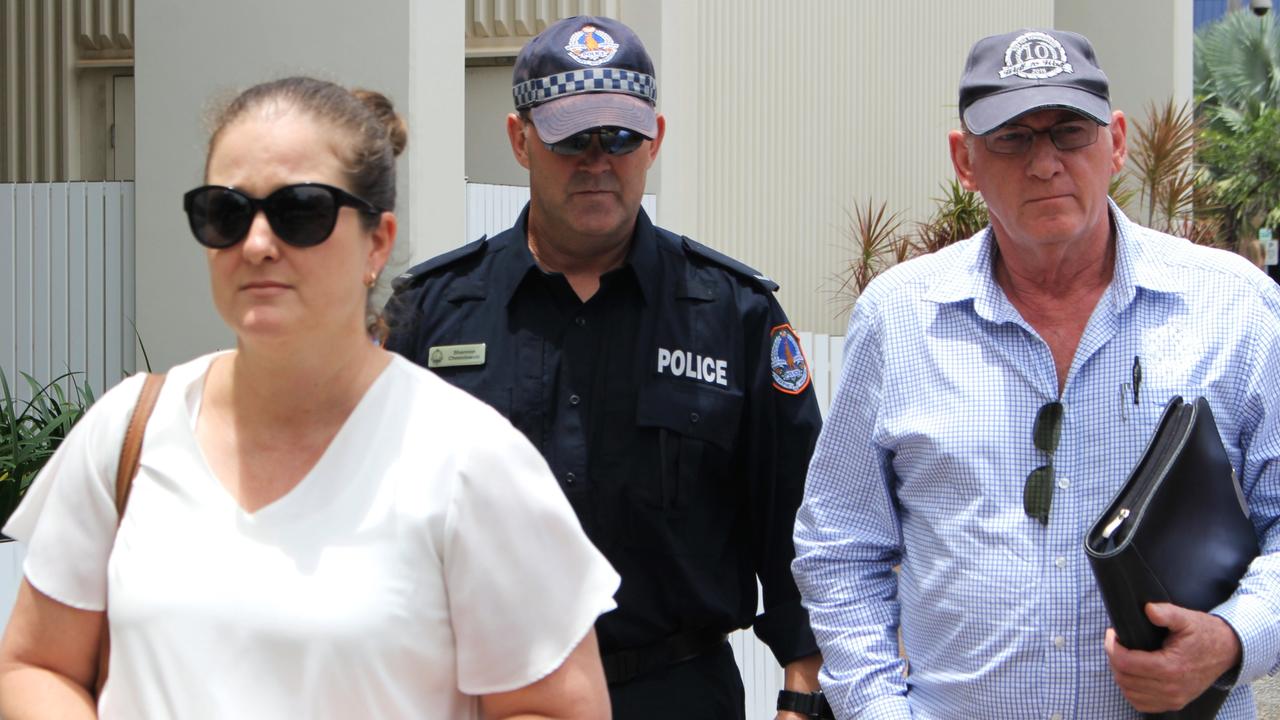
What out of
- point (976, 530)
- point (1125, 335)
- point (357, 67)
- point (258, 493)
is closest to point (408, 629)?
point (258, 493)

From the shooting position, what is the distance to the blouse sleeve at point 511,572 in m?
2.00

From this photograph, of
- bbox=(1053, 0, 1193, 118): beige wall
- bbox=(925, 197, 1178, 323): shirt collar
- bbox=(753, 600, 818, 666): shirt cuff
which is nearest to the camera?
bbox=(925, 197, 1178, 323): shirt collar

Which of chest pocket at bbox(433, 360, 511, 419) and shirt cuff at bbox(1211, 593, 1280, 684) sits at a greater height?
chest pocket at bbox(433, 360, 511, 419)

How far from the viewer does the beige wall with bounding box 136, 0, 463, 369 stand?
7289 mm

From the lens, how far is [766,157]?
11453 mm

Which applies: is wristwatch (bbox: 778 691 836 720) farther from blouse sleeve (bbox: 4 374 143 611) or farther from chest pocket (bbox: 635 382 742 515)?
blouse sleeve (bbox: 4 374 143 611)

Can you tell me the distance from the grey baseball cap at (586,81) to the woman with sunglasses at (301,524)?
99cm

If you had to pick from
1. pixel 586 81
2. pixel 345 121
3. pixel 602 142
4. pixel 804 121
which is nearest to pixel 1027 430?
pixel 602 142

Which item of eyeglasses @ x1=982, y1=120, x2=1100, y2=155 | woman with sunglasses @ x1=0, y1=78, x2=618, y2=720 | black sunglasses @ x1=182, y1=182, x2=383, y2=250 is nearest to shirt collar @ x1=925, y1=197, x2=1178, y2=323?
eyeglasses @ x1=982, y1=120, x2=1100, y2=155

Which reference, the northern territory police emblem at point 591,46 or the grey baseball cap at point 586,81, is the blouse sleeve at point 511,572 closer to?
the grey baseball cap at point 586,81

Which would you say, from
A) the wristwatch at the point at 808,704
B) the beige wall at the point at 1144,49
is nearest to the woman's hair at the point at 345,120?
the wristwatch at the point at 808,704

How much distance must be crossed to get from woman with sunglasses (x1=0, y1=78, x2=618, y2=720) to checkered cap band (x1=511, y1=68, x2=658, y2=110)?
1025 millimetres

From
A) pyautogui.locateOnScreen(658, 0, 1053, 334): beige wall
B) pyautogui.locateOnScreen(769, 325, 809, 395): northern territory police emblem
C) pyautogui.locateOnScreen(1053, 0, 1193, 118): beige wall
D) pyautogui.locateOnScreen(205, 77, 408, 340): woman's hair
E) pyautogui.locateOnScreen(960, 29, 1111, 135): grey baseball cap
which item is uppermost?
pyautogui.locateOnScreen(1053, 0, 1193, 118): beige wall

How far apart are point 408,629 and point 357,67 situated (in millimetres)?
5715
